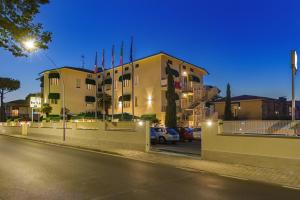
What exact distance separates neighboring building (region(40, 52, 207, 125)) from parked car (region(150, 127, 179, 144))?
12791 mm

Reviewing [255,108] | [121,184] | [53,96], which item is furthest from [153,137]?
[53,96]

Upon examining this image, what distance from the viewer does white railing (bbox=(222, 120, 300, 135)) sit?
12.4 m

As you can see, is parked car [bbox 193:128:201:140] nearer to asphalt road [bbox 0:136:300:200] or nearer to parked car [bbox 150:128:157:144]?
parked car [bbox 150:128:157:144]

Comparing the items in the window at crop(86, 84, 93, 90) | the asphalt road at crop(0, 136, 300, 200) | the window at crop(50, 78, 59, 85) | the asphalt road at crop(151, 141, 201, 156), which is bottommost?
the asphalt road at crop(151, 141, 201, 156)

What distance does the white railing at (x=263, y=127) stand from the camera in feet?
40.7

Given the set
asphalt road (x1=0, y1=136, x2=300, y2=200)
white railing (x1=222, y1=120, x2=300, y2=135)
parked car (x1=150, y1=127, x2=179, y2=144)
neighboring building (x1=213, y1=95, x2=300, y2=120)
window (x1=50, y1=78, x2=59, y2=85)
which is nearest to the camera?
asphalt road (x1=0, y1=136, x2=300, y2=200)

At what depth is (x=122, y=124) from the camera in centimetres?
2130

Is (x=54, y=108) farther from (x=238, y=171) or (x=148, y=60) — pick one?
(x=238, y=171)

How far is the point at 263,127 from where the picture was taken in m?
13.3

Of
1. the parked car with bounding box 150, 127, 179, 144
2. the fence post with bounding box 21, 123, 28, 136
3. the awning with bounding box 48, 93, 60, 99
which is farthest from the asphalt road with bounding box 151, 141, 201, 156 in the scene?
the awning with bounding box 48, 93, 60, 99

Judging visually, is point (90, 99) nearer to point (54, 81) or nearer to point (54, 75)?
point (54, 81)

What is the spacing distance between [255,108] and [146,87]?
16.8 metres

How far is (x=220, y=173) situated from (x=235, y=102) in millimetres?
35504

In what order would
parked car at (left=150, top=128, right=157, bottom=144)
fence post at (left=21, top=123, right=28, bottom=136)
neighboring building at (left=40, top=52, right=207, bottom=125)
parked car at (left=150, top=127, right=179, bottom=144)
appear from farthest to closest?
neighboring building at (left=40, top=52, right=207, bottom=125) < fence post at (left=21, top=123, right=28, bottom=136) < parked car at (left=150, top=127, right=179, bottom=144) < parked car at (left=150, top=128, right=157, bottom=144)
